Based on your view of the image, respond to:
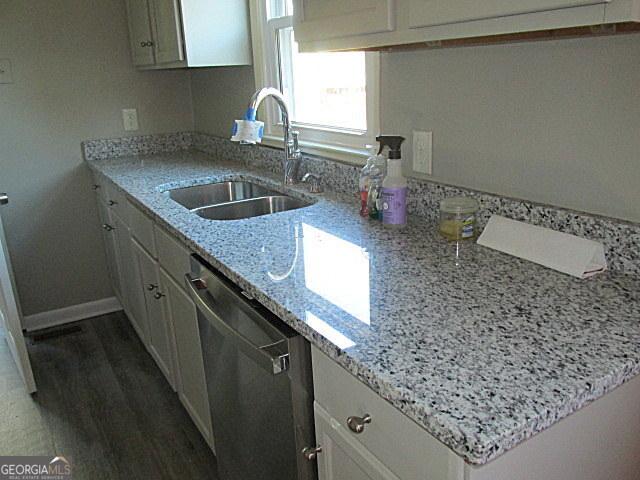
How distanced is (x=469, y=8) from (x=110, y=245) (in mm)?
2433

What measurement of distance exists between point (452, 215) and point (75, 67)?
2346 millimetres

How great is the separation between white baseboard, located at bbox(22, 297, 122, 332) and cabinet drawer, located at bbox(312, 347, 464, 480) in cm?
250

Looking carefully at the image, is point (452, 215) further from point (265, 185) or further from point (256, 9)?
point (256, 9)

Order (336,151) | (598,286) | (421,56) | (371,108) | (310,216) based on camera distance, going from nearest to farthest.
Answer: (598,286), (421,56), (310,216), (371,108), (336,151)

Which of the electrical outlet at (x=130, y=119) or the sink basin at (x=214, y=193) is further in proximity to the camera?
the electrical outlet at (x=130, y=119)

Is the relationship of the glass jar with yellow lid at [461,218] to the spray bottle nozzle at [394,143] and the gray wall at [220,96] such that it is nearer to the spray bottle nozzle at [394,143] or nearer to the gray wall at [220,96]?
the spray bottle nozzle at [394,143]

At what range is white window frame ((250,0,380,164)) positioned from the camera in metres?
1.76

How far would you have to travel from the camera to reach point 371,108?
5.91 feet

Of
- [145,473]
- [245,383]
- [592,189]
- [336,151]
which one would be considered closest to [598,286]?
[592,189]

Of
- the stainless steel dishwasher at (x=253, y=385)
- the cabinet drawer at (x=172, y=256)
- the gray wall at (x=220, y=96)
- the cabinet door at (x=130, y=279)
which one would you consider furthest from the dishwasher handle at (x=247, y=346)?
the gray wall at (x=220, y=96)

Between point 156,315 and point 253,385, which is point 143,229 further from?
point 253,385

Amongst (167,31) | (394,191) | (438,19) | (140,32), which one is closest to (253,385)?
(394,191)

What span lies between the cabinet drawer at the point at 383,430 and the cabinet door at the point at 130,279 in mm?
1600

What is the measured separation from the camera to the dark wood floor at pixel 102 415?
192 cm
